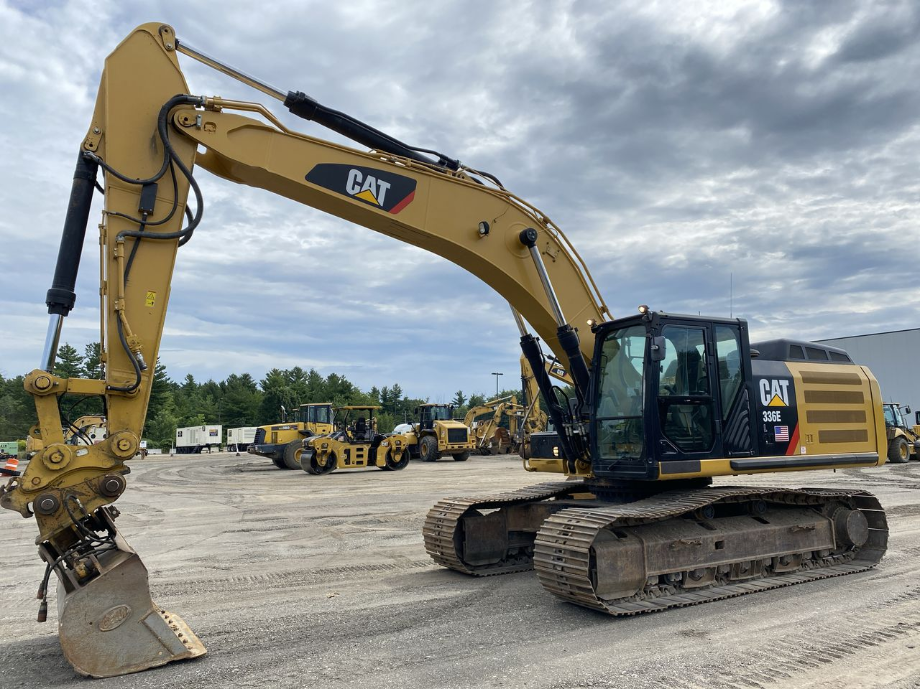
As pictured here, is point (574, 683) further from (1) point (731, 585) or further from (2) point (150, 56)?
(2) point (150, 56)

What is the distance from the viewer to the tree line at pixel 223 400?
246ft

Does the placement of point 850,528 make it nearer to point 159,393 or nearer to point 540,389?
point 540,389

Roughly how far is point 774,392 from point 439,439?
86.6ft

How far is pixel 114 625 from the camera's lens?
5086 mm

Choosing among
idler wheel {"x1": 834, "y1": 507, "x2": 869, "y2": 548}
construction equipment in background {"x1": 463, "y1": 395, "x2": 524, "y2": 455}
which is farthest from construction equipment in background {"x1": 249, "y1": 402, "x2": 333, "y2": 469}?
idler wheel {"x1": 834, "y1": 507, "x2": 869, "y2": 548}

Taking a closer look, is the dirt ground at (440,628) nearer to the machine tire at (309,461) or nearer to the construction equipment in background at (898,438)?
the machine tire at (309,461)

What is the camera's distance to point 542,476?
21.5 m

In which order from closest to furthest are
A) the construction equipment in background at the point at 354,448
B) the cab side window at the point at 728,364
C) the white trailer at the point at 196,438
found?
Answer: the cab side window at the point at 728,364, the construction equipment in background at the point at 354,448, the white trailer at the point at 196,438

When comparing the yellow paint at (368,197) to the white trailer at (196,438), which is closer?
the yellow paint at (368,197)

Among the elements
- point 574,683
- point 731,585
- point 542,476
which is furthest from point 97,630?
point 542,476

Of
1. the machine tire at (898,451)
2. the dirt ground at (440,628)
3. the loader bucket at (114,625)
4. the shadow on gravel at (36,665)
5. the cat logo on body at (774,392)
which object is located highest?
the cat logo on body at (774,392)

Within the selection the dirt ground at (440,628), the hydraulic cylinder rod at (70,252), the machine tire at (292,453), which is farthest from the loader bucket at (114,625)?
the machine tire at (292,453)

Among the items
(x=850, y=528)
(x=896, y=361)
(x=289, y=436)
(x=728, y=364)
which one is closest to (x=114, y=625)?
(x=728, y=364)

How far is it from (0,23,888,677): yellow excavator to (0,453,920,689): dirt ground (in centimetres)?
40
